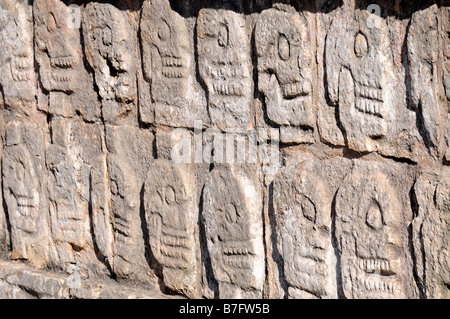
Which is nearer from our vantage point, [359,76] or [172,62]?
[359,76]

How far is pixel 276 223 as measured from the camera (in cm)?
290

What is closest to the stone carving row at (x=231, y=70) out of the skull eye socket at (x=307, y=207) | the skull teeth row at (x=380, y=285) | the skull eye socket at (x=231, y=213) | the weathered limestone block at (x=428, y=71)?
the weathered limestone block at (x=428, y=71)

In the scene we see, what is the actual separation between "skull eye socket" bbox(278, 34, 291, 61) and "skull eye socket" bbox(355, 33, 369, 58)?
10.9 inches

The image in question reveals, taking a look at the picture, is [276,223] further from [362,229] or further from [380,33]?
[380,33]

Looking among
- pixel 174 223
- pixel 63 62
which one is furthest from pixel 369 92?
pixel 63 62

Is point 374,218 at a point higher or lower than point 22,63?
lower

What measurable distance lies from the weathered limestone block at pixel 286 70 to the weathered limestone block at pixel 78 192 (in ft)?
3.18

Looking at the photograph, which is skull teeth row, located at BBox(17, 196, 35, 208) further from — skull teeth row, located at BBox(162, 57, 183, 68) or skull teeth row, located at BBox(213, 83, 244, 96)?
skull teeth row, located at BBox(213, 83, 244, 96)

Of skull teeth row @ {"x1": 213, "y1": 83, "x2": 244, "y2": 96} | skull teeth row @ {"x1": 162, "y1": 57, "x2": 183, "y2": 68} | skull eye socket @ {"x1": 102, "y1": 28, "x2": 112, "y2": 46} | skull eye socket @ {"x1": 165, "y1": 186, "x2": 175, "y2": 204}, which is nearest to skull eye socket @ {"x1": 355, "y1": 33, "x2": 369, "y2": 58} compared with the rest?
skull teeth row @ {"x1": 213, "y1": 83, "x2": 244, "y2": 96}

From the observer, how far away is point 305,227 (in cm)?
283

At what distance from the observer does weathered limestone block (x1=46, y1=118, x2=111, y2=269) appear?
347cm

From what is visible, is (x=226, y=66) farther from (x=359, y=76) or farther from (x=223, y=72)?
(x=359, y=76)

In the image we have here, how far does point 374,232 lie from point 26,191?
1.92m

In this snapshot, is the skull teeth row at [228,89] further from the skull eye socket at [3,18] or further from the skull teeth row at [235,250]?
the skull eye socket at [3,18]
